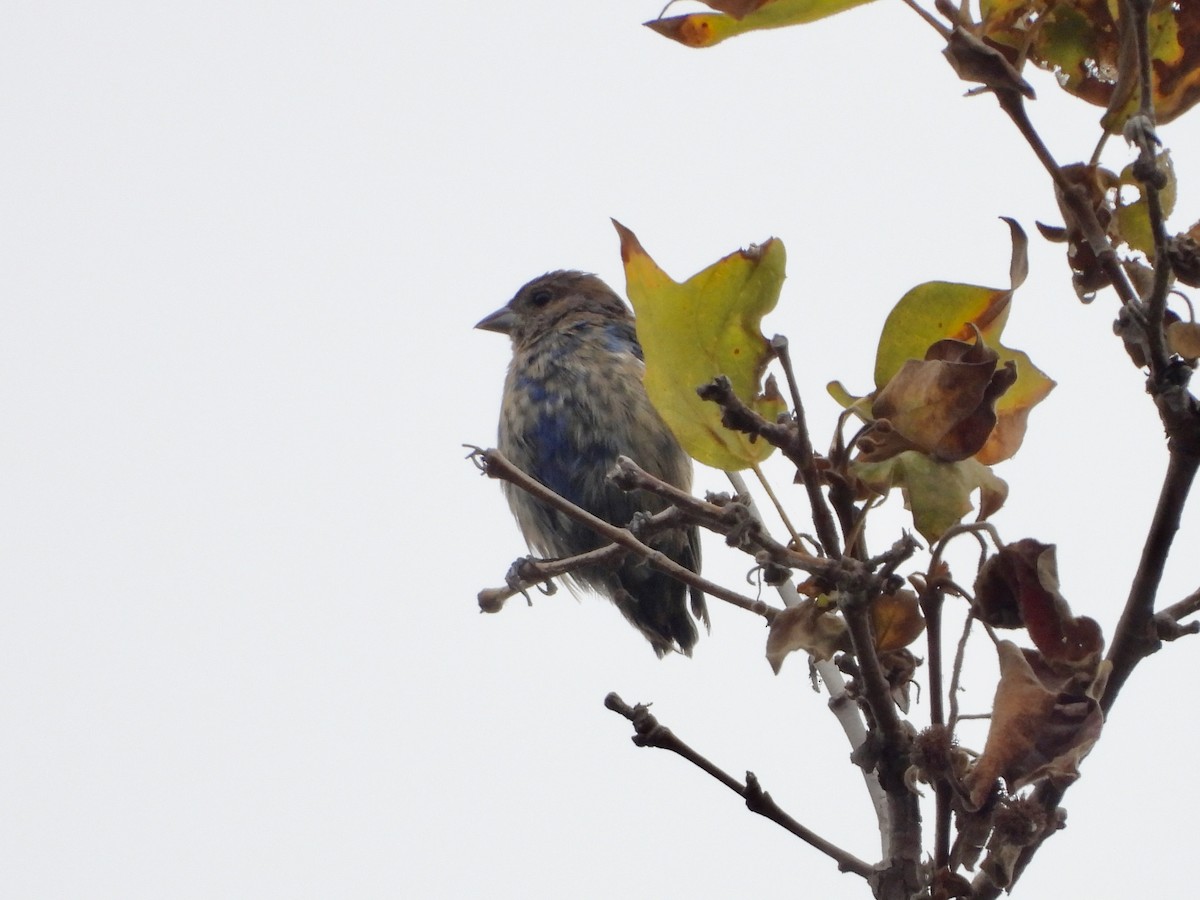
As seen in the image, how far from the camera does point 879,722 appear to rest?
1.55 meters

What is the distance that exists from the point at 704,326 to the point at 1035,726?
1.84 feet

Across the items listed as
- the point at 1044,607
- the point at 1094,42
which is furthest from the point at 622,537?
the point at 1094,42

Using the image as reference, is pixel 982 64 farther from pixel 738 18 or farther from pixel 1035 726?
pixel 1035 726

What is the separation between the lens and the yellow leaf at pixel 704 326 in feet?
5.37

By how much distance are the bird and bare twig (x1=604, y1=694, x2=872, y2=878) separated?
331 centimetres

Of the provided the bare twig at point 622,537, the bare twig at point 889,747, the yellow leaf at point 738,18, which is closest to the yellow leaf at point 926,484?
the bare twig at point 889,747

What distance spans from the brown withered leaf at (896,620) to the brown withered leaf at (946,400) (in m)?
0.18

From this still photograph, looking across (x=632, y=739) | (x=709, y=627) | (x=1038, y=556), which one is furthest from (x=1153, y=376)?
(x=709, y=627)

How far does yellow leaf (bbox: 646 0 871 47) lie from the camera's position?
1535 mm

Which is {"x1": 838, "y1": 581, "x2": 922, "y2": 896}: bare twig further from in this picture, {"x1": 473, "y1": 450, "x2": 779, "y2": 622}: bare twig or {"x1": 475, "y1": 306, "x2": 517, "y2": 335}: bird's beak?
{"x1": 475, "y1": 306, "x2": 517, "y2": 335}: bird's beak

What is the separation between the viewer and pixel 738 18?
1.56 metres

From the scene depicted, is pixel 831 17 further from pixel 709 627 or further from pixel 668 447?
pixel 709 627

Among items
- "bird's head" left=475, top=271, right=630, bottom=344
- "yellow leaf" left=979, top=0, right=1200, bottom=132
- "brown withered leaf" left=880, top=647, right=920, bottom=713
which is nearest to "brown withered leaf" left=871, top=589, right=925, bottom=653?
"brown withered leaf" left=880, top=647, right=920, bottom=713

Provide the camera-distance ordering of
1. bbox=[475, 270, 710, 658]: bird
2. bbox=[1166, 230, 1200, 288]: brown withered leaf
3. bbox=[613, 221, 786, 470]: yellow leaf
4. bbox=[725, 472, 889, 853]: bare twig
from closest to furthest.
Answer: bbox=[1166, 230, 1200, 288]: brown withered leaf → bbox=[613, 221, 786, 470]: yellow leaf → bbox=[725, 472, 889, 853]: bare twig → bbox=[475, 270, 710, 658]: bird
